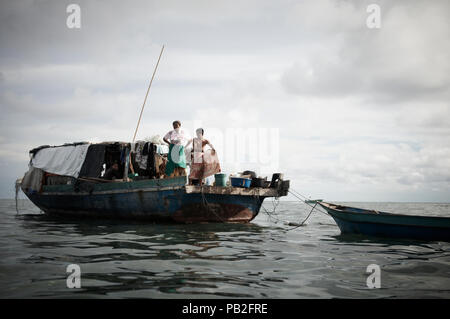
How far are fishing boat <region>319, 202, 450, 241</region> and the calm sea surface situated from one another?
445 mm

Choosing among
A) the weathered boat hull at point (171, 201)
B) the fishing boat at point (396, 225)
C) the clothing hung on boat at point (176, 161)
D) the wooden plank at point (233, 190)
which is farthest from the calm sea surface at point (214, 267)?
the clothing hung on boat at point (176, 161)

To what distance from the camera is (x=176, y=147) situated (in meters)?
10.9

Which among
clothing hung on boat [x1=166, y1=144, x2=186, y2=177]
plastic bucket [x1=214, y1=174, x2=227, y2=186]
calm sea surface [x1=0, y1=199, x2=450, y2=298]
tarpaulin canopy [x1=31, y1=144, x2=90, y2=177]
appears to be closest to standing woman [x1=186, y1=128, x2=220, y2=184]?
plastic bucket [x1=214, y1=174, x2=227, y2=186]

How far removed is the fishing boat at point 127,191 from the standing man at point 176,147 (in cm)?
62

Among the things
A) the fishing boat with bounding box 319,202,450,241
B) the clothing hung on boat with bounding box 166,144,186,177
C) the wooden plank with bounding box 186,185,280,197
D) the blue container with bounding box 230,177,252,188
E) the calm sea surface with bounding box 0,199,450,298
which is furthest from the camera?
the blue container with bounding box 230,177,252,188

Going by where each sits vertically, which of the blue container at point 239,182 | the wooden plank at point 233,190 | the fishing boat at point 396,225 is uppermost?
the blue container at point 239,182

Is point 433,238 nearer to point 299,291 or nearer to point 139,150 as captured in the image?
point 299,291

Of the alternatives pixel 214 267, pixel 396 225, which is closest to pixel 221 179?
pixel 396 225

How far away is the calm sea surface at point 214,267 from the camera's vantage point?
13.5 feet

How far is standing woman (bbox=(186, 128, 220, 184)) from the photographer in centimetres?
1102

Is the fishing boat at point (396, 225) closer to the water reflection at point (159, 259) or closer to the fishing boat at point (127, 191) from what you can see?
the fishing boat at point (127, 191)

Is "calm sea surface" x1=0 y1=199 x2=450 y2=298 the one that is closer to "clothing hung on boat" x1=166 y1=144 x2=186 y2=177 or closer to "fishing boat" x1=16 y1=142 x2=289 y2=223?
"fishing boat" x1=16 y1=142 x2=289 y2=223

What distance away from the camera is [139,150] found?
1304 centimetres

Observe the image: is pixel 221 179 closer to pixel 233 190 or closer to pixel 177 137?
pixel 233 190
